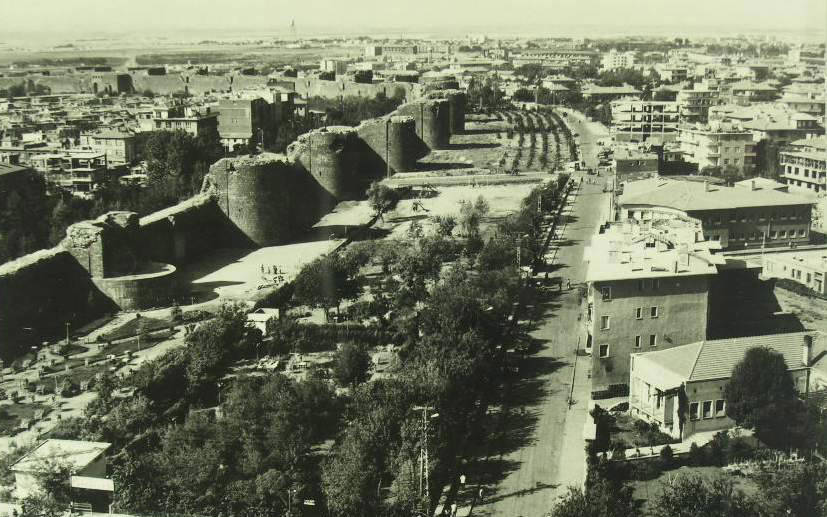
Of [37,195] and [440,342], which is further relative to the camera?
[37,195]

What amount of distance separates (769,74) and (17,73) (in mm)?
66548

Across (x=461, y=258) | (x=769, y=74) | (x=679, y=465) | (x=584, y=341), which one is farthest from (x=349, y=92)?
(x=679, y=465)

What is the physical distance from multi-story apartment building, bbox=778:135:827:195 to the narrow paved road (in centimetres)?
1748

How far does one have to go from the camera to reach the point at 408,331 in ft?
63.7

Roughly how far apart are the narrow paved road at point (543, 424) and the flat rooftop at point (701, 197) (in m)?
5.66

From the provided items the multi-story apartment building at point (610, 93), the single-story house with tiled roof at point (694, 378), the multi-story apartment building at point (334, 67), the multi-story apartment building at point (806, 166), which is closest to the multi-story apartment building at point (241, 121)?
the multi-story apartment building at point (806, 166)

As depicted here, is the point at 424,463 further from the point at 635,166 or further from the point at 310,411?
the point at 635,166

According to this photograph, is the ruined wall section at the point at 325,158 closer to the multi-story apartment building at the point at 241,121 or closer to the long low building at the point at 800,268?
the long low building at the point at 800,268

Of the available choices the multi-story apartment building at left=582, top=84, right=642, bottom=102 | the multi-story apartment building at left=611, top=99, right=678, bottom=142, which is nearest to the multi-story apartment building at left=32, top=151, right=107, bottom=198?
the multi-story apartment building at left=611, top=99, right=678, bottom=142

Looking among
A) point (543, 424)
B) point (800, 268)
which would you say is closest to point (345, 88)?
point (800, 268)

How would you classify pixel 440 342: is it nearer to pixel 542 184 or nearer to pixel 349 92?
pixel 542 184

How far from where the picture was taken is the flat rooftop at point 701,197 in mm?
28578

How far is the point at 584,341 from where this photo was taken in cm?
2050

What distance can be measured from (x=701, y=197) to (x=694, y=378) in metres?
14.1
